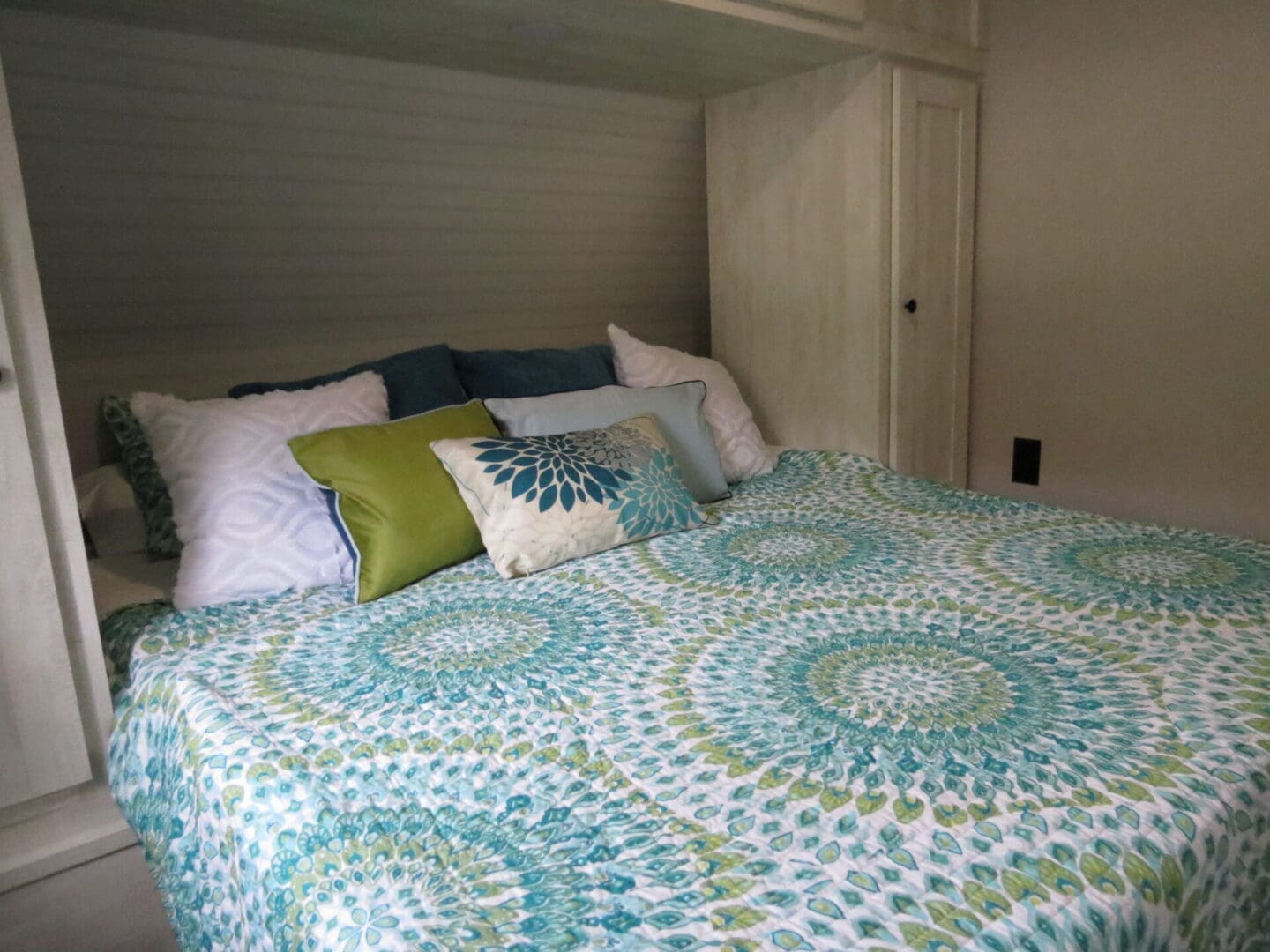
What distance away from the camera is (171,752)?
123 cm

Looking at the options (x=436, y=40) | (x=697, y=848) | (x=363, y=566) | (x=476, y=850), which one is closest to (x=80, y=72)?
(x=436, y=40)

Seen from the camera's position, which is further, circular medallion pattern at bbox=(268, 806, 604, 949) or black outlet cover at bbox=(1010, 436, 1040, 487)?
black outlet cover at bbox=(1010, 436, 1040, 487)

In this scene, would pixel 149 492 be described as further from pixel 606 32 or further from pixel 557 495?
pixel 606 32

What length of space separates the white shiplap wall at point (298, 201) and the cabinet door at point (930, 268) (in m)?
0.64

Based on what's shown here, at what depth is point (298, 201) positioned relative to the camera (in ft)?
6.67

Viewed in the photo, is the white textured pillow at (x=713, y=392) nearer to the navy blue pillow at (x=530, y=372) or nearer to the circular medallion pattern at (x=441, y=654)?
the navy blue pillow at (x=530, y=372)

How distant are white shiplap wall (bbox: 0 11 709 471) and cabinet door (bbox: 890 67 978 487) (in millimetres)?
644

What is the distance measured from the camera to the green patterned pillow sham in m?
1.79

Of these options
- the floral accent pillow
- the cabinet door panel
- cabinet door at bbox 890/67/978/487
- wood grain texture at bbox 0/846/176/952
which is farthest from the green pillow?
cabinet door at bbox 890/67/978/487

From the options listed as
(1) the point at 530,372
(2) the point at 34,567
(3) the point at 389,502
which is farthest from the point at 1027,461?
(2) the point at 34,567

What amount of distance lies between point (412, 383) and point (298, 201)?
0.47 metres

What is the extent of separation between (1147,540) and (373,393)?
1.53m

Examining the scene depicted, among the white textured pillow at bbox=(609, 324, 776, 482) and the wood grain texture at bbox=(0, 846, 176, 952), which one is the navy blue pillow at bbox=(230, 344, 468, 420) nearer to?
the white textured pillow at bbox=(609, 324, 776, 482)

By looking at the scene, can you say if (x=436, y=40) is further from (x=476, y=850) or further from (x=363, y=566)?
(x=476, y=850)
